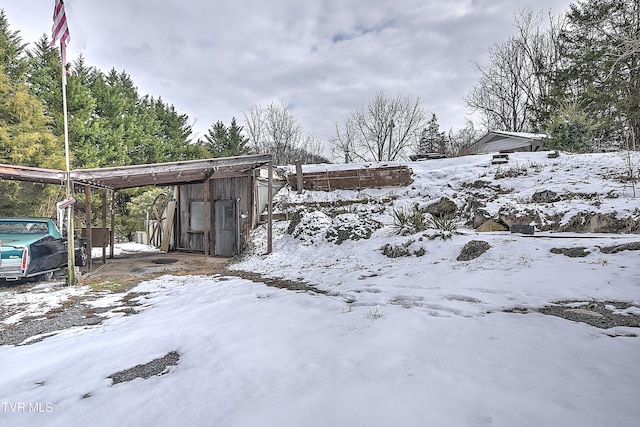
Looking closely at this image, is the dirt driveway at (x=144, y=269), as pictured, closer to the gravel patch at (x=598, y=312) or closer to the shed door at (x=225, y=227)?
the shed door at (x=225, y=227)

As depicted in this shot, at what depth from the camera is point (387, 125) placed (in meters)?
30.6

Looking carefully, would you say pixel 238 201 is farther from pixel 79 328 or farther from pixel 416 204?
pixel 79 328

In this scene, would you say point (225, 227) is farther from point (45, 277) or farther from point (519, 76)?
point (519, 76)

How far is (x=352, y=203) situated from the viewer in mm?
11258

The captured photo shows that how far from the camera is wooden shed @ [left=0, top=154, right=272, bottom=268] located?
8961 millimetres

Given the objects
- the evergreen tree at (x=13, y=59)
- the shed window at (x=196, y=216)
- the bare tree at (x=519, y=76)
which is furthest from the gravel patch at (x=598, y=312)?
the bare tree at (x=519, y=76)

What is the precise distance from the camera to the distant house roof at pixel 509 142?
17.7 meters

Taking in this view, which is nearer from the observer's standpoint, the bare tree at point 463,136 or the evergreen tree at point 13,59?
the evergreen tree at point 13,59

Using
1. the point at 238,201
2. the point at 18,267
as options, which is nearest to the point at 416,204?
the point at 238,201

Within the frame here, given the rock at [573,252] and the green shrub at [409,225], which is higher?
the green shrub at [409,225]

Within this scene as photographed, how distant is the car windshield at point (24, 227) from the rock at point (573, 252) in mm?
10925

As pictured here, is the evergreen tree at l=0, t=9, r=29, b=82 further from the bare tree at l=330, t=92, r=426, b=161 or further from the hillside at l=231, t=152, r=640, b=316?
the bare tree at l=330, t=92, r=426, b=161

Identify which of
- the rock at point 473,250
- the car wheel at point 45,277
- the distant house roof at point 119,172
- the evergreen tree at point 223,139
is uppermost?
the evergreen tree at point 223,139

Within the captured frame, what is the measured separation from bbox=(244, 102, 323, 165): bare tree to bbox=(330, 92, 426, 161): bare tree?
246 inches
